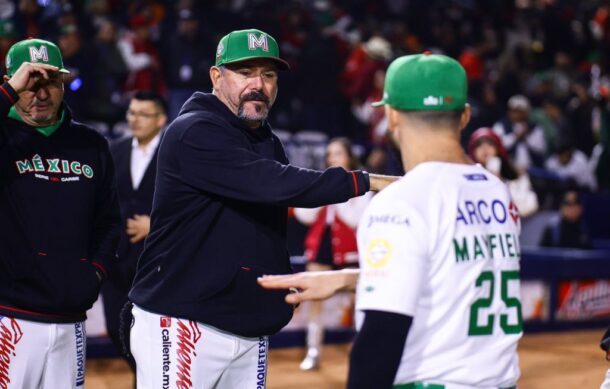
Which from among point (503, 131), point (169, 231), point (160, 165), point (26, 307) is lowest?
point (503, 131)

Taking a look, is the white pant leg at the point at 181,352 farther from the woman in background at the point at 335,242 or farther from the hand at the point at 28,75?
the woman in background at the point at 335,242

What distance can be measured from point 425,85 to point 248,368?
5.95 feet

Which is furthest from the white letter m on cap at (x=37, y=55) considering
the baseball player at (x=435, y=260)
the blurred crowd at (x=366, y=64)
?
the blurred crowd at (x=366, y=64)

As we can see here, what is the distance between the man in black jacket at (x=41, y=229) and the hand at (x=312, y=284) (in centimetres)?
154

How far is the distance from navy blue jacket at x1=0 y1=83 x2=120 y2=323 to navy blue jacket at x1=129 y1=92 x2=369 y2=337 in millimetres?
501

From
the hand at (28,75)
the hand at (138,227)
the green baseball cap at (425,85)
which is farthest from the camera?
the hand at (138,227)

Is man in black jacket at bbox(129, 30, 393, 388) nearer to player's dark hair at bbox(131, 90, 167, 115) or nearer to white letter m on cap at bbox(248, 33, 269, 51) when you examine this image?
white letter m on cap at bbox(248, 33, 269, 51)

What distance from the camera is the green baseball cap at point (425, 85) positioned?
118 inches

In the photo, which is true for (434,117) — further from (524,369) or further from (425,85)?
(524,369)

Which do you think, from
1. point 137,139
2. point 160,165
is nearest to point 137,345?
point 160,165

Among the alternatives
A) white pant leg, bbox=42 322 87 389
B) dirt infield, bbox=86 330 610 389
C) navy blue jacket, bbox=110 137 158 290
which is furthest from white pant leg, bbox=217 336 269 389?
dirt infield, bbox=86 330 610 389

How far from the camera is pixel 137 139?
7.22 m

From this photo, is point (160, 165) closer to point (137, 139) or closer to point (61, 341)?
point (61, 341)

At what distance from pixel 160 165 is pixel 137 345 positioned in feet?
2.60
